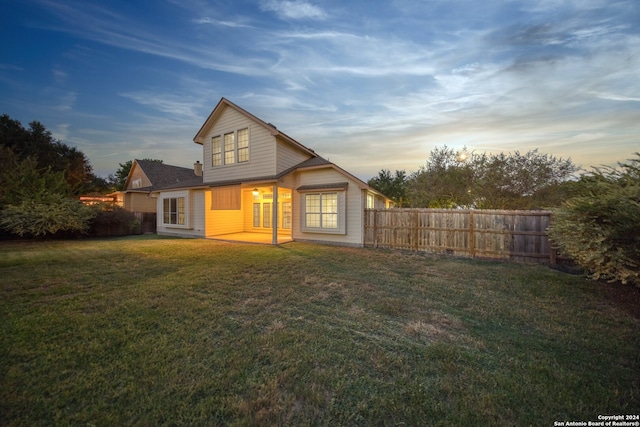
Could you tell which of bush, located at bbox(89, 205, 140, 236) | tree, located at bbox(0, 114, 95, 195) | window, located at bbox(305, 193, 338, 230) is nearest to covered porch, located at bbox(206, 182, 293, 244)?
window, located at bbox(305, 193, 338, 230)

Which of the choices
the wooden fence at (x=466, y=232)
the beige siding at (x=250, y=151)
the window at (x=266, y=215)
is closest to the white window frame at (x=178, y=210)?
the beige siding at (x=250, y=151)

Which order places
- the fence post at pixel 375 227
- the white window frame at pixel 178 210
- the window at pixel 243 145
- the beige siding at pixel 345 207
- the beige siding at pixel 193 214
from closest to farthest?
1. the fence post at pixel 375 227
2. the beige siding at pixel 345 207
3. the window at pixel 243 145
4. the beige siding at pixel 193 214
5. the white window frame at pixel 178 210

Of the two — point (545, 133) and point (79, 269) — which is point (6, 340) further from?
point (545, 133)

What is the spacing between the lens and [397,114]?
14258 mm

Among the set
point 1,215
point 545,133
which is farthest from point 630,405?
point 1,215

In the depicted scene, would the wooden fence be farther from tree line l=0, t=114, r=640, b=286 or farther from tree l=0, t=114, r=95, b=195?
tree l=0, t=114, r=95, b=195

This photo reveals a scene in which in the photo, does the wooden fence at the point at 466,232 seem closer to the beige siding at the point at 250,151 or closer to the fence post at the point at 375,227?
the fence post at the point at 375,227

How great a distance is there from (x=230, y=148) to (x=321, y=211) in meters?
6.56

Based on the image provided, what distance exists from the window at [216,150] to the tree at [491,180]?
A: 13.7 metres

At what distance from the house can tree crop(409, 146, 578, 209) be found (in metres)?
4.63

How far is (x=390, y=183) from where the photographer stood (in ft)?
93.1

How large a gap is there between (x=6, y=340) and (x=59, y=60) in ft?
63.5

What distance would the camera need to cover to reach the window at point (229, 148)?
1277 cm

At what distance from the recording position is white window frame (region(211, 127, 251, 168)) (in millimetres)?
12422
